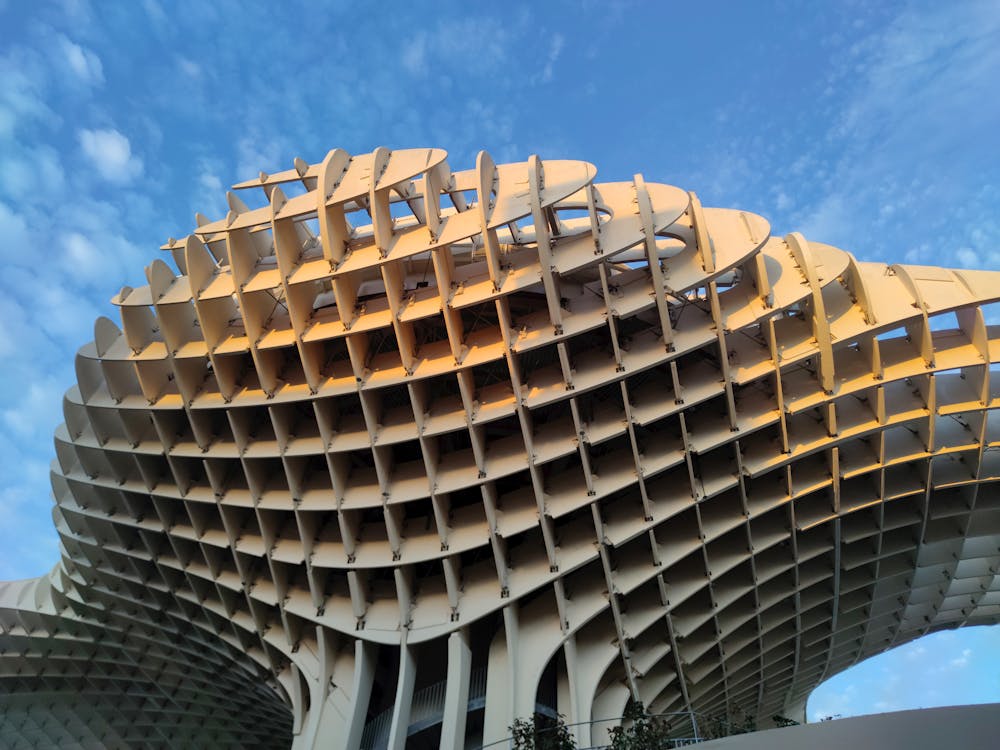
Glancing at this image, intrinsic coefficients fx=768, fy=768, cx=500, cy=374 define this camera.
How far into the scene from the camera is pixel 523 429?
28.8 meters

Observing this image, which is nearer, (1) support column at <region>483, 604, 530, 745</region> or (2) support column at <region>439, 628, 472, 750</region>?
(2) support column at <region>439, 628, 472, 750</region>

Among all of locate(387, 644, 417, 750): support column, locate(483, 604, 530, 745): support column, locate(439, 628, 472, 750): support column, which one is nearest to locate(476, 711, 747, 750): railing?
locate(483, 604, 530, 745): support column

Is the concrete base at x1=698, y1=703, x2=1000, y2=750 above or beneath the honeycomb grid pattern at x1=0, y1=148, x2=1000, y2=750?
beneath

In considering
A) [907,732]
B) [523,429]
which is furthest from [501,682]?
[907,732]

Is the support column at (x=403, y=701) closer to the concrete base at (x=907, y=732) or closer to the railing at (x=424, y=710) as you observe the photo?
the railing at (x=424, y=710)

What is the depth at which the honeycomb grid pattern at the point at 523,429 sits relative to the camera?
28.3 m

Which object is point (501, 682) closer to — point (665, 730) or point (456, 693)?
point (456, 693)

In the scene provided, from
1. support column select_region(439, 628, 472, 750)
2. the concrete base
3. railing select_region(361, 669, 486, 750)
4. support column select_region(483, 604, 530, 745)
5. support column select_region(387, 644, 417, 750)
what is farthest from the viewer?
railing select_region(361, 669, 486, 750)

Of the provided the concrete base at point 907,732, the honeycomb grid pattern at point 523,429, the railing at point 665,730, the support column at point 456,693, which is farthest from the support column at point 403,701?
the concrete base at point 907,732

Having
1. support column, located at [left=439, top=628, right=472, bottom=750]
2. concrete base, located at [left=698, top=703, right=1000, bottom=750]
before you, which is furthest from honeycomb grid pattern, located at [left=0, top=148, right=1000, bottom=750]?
concrete base, located at [left=698, top=703, right=1000, bottom=750]

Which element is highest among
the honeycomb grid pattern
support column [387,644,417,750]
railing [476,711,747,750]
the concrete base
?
the honeycomb grid pattern

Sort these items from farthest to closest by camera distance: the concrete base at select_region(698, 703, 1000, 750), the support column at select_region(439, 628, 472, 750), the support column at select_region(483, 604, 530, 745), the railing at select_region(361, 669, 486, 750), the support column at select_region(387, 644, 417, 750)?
the railing at select_region(361, 669, 486, 750)
the support column at select_region(387, 644, 417, 750)
the support column at select_region(483, 604, 530, 745)
the support column at select_region(439, 628, 472, 750)
the concrete base at select_region(698, 703, 1000, 750)

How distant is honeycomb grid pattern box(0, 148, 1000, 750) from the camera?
28328 millimetres

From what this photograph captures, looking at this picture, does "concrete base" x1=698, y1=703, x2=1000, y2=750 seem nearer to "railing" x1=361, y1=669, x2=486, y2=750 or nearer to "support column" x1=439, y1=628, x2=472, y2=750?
"support column" x1=439, y1=628, x2=472, y2=750
